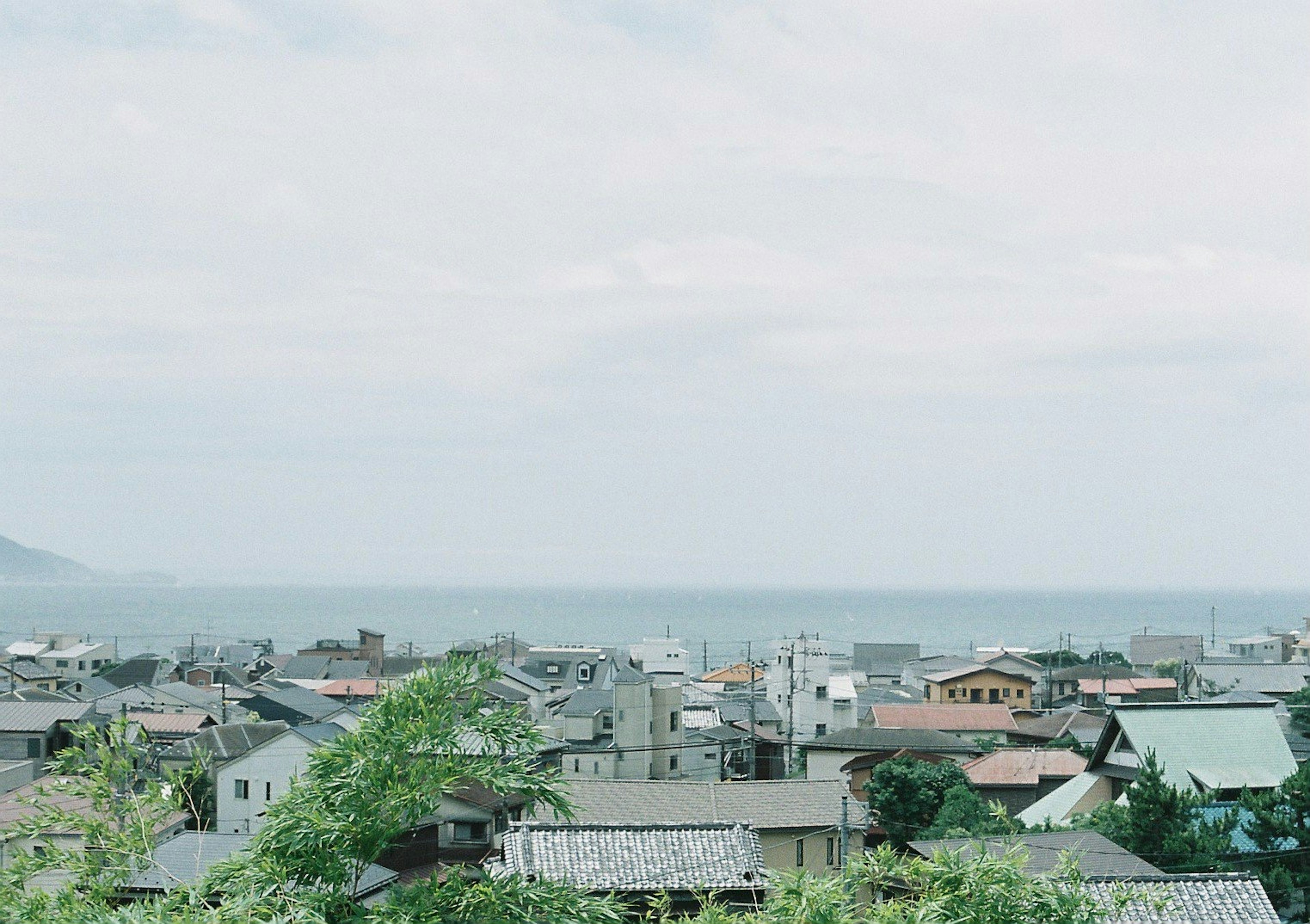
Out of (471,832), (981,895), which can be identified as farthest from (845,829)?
(471,832)

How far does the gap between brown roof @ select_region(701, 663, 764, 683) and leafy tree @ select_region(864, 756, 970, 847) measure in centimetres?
3370

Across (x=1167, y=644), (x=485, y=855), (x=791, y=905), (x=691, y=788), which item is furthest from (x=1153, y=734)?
(x=1167, y=644)

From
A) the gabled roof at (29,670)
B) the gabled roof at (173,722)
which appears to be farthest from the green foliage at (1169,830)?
the gabled roof at (29,670)

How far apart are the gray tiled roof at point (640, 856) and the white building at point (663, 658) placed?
41042mm

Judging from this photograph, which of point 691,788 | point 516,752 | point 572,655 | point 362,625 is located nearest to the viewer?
point 516,752

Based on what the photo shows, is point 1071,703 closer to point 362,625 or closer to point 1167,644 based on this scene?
point 1167,644

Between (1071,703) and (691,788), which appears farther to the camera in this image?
(1071,703)

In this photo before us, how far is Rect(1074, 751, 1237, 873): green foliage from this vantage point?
18172 mm

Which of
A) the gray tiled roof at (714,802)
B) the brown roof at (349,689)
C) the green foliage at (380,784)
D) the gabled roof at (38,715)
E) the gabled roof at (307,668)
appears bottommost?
the gabled roof at (307,668)

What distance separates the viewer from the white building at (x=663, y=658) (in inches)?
2339

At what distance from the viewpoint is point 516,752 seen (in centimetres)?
1180

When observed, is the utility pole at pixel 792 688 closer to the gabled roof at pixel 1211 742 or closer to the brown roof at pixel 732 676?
the brown roof at pixel 732 676

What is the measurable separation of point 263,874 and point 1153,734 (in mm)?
19610

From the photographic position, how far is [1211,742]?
2348 cm
